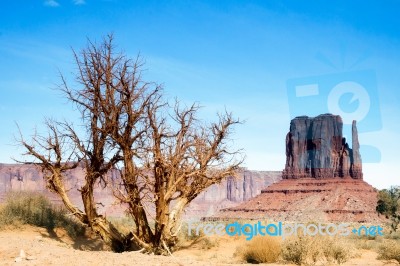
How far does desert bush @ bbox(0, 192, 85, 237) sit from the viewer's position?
1573 centimetres

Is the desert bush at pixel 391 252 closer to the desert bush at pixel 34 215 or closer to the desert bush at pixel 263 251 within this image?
the desert bush at pixel 263 251

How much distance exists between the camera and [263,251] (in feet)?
43.0

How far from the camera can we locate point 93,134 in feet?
46.5

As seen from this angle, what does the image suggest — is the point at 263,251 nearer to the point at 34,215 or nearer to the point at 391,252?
the point at 391,252

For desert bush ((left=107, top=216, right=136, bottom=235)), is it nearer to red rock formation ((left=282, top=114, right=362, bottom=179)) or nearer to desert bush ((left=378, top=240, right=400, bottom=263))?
desert bush ((left=378, top=240, right=400, bottom=263))

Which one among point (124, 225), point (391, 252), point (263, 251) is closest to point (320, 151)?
point (124, 225)

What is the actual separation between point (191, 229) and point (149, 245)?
5982 mm

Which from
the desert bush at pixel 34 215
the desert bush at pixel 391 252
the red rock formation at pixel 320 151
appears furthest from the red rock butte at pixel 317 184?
the desert bush at pixel 34 215

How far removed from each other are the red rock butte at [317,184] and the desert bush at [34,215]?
196 feet

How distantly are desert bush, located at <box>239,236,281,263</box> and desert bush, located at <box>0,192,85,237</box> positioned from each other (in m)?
6.21

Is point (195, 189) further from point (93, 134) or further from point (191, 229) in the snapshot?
point (191, 229)

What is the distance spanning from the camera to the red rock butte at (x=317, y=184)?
→ 3029 inches

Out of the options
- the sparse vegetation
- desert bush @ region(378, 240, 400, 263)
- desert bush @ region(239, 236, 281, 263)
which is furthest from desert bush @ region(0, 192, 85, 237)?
the sparse vegetation

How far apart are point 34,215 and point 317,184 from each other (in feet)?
278
